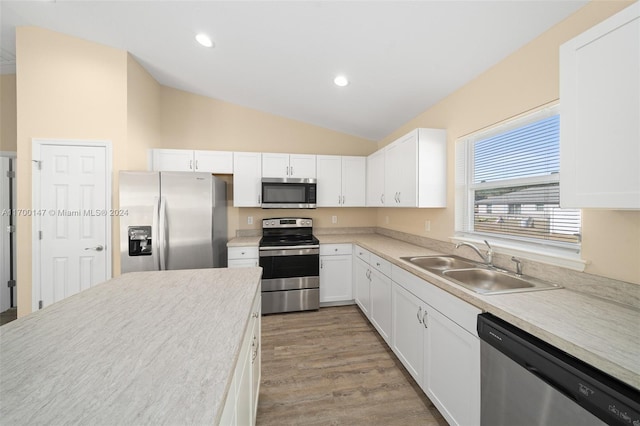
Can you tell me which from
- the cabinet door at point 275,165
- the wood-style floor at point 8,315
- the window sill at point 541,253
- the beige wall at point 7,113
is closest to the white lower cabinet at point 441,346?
the window sill at point 541,253

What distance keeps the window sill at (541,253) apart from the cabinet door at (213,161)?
3027 mm

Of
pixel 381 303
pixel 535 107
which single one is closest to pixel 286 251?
pixel 381 303

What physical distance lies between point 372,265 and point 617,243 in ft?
5.87

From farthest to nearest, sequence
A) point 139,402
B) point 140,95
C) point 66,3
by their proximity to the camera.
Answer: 1. point 140,95
2. point 66,3
3. point 139,402

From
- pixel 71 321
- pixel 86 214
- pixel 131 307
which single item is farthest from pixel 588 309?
pixel 86 214

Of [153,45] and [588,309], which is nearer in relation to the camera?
[588,309]

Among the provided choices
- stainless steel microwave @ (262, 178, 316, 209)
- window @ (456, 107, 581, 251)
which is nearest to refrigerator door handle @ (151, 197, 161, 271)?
stainless steel microwave @ (262, 178, 316, 209)

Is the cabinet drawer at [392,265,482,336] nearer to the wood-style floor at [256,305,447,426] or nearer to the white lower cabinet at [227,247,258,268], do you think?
the wood-style floor at [256,305,447,426]

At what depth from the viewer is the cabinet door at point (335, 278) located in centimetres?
325

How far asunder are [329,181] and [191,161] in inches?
75.3

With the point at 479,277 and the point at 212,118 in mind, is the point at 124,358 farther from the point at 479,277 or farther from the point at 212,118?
the point at 212,118

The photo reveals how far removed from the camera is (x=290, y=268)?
310 centimetres

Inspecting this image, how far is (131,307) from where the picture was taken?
3.53ft

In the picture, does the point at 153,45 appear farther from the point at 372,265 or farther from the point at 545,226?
the point at 545,226
